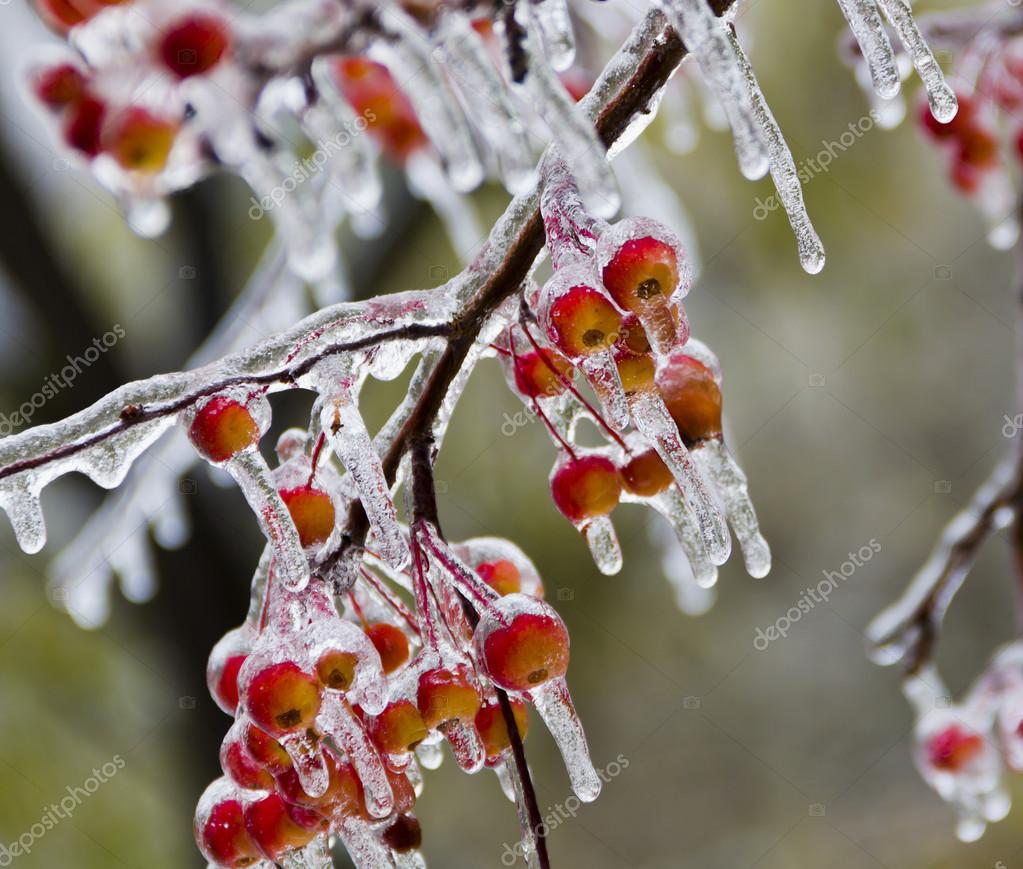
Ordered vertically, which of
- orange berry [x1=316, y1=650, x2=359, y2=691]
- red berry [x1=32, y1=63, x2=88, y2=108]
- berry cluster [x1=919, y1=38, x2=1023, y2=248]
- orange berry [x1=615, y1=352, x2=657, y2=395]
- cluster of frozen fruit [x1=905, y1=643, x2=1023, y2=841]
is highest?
red berry [x1=32, y1=63, x2=88, y2=108]

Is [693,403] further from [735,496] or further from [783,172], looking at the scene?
[783,172]

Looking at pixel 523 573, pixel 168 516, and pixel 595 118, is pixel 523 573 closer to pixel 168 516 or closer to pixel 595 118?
pixel 595 118

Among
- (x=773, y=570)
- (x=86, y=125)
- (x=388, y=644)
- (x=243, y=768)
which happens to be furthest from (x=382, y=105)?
(x=773, y=570)

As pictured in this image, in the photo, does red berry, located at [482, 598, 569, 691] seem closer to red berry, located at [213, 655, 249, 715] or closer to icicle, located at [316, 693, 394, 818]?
icicle, located at [316, 693, 394, 818]

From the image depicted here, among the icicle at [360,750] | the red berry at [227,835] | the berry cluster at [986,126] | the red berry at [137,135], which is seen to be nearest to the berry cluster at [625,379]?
the icicle at [360,750]

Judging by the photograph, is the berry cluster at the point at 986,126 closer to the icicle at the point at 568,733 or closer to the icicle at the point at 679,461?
the icicle at the point at 679,461

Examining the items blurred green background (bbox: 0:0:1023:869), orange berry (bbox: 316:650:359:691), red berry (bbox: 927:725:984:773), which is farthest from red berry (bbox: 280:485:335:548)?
blurred green background (bbox: 0:0:1023:869)
